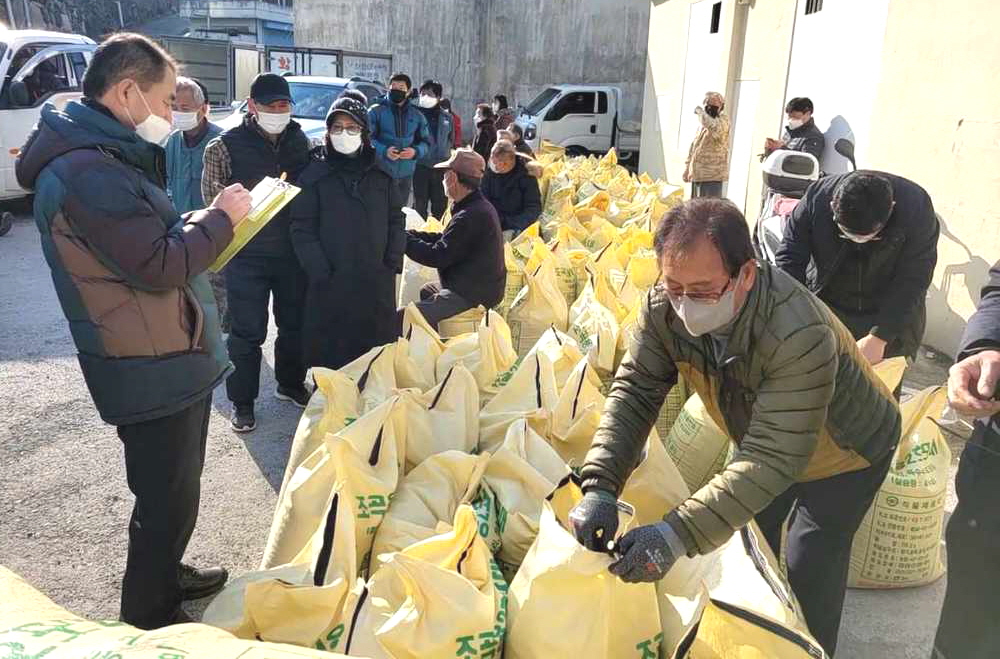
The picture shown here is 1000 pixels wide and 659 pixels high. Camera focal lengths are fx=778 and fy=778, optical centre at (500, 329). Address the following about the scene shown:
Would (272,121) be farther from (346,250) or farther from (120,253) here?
(120,253)

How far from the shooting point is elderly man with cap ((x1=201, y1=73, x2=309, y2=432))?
12.4 feet

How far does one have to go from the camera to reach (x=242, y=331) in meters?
3.83

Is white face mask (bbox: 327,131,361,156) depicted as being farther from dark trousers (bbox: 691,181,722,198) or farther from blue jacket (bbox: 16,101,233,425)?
dark trousers (bbox: 691,181,722,198)

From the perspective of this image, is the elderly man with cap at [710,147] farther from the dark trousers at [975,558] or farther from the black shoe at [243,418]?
the dark trousers at [975,558]

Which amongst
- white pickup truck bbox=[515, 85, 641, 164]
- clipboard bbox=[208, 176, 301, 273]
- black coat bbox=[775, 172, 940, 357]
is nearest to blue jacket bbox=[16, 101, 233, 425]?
clipboard bbox=[208, 176, 301, 273]

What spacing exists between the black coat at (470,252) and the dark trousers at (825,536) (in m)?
2.11

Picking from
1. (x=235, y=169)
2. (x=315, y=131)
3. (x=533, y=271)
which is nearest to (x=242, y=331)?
(x=235, y=169)

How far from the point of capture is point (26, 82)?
8922 mm

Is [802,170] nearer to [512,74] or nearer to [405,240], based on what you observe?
[405,240]

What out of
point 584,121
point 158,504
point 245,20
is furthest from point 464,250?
point 245,20

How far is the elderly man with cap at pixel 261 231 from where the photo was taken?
377 centimetres

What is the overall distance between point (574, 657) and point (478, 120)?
7.78 meters

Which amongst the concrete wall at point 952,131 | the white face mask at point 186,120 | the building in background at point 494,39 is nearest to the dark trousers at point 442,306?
the white face mask at point 186,120

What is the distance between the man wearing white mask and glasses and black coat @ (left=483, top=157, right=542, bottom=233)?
11.8ft
